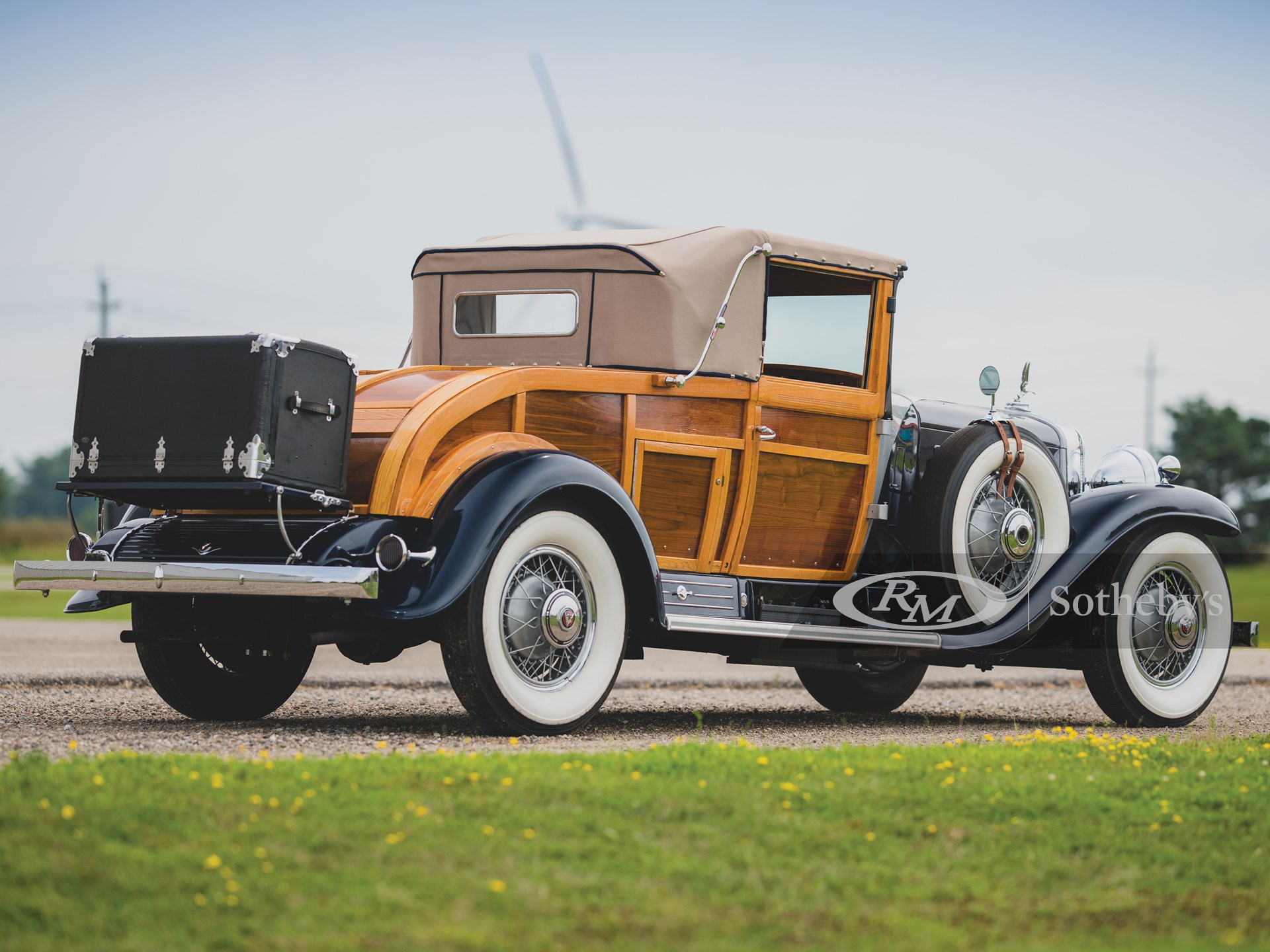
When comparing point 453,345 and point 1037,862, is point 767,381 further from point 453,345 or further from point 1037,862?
point 1037,862

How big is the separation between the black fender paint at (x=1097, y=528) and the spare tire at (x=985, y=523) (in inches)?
3.5

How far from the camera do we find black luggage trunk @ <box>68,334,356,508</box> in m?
6.64

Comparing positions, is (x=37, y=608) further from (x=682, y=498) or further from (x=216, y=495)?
(x=216, y=495)

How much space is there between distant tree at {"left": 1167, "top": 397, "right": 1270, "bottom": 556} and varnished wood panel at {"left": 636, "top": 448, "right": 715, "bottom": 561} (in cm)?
5642

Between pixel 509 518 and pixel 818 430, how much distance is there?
97.5 inches

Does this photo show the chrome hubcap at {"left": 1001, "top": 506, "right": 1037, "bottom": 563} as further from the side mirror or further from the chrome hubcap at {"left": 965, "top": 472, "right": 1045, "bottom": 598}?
the side mirror

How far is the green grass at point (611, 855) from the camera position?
407 centimetres

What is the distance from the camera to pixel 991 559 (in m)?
9.13

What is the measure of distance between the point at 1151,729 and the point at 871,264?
314cm

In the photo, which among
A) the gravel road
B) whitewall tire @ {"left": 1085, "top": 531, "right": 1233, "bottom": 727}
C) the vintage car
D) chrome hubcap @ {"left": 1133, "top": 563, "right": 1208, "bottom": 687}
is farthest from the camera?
chrome hubcap @ {"left": 1133, "top": 563, "right": 1208, "bottom": 687}

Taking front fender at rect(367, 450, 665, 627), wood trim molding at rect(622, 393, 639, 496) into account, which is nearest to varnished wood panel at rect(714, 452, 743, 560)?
wood trim molding at rect(622, 393, 639, 496)

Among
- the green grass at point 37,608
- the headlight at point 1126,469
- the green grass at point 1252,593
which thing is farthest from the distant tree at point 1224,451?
the headlight at point 1126,469

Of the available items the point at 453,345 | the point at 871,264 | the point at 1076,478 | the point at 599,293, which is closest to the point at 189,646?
the point at 453,345

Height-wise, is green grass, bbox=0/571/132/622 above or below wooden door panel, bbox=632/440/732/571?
below
